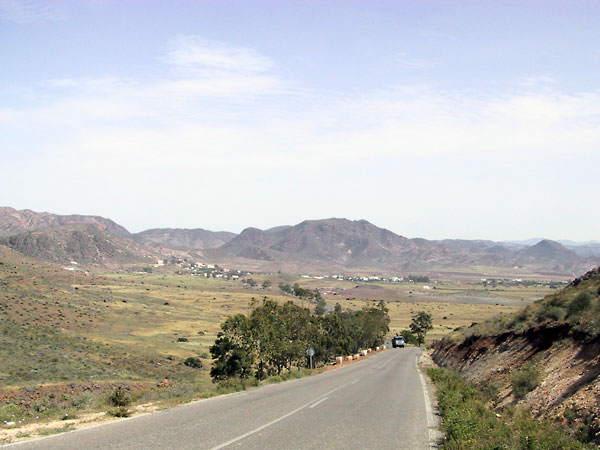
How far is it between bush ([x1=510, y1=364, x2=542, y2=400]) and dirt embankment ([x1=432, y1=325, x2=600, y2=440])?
0.08 metres

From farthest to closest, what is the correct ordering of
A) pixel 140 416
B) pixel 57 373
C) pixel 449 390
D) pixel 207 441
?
pixel 57 373 → pixel 449 390 → pixel 140 416 → pixel 207 441

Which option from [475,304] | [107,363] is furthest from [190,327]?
[475,304]

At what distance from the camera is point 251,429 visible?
41.0ft

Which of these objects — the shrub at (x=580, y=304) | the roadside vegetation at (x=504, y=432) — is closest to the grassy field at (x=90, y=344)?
the roadside vegetation at (x=504, y=432)

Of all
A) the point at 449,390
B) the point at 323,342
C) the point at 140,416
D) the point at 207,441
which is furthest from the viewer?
the point at 323,342

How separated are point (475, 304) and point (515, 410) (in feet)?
605

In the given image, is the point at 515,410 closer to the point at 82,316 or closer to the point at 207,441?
the point at 207,441

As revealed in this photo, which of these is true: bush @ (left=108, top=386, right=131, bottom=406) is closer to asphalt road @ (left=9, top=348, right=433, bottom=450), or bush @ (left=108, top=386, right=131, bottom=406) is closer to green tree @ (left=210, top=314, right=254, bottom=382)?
asphalt road @ (left=9, top=348, right=433, bottom=450)

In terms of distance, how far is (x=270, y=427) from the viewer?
12.9 meters

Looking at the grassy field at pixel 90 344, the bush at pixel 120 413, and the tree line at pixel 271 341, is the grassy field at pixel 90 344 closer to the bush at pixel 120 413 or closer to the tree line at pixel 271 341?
the bush at pixel 120 413

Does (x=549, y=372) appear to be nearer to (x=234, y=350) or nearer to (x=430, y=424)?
(x=430, y=424)

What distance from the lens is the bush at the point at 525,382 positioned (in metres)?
17.3

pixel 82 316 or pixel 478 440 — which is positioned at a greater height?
pixel 478 440

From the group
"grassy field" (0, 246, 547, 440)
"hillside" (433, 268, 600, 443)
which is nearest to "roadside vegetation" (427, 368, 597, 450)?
"hillside" (433, 268, 600, 443)
